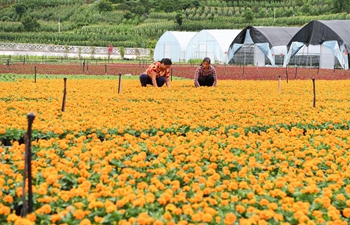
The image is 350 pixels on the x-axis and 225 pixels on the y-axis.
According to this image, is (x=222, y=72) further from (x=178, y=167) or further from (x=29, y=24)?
(x=29, y=24)

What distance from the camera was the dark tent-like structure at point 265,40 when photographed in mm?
42719

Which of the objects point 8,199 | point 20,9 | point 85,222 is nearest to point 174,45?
point 20,9

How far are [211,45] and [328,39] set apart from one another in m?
12.0

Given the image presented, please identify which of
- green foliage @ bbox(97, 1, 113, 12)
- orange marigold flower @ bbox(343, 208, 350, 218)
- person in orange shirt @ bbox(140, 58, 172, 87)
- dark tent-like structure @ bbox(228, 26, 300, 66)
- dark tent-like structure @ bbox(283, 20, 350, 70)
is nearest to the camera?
orange marigold flower @ bbox(343, 208, 350, 218)

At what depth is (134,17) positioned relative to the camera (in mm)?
81750

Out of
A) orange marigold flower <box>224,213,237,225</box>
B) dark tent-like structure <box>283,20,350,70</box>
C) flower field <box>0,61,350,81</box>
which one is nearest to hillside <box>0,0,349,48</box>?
dark tent-like structure <box>283,20,350,70</box>

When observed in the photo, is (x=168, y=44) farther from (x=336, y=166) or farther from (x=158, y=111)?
(x=336, y=166)

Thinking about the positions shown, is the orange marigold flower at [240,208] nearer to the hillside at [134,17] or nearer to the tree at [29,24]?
the hillside at [134,17]

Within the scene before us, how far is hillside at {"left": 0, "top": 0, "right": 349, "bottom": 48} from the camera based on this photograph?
64.1 m

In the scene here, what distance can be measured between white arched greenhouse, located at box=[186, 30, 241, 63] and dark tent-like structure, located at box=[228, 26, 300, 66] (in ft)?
4.40

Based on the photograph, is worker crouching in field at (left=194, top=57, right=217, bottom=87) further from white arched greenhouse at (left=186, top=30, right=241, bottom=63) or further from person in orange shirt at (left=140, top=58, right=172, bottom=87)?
white arched greenhouse at (left=186, top=30, right=241, bottom=63)

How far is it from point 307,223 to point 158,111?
19.2ft

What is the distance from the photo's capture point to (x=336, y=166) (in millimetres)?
5789

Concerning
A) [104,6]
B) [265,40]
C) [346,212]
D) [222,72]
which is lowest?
[346,212]
